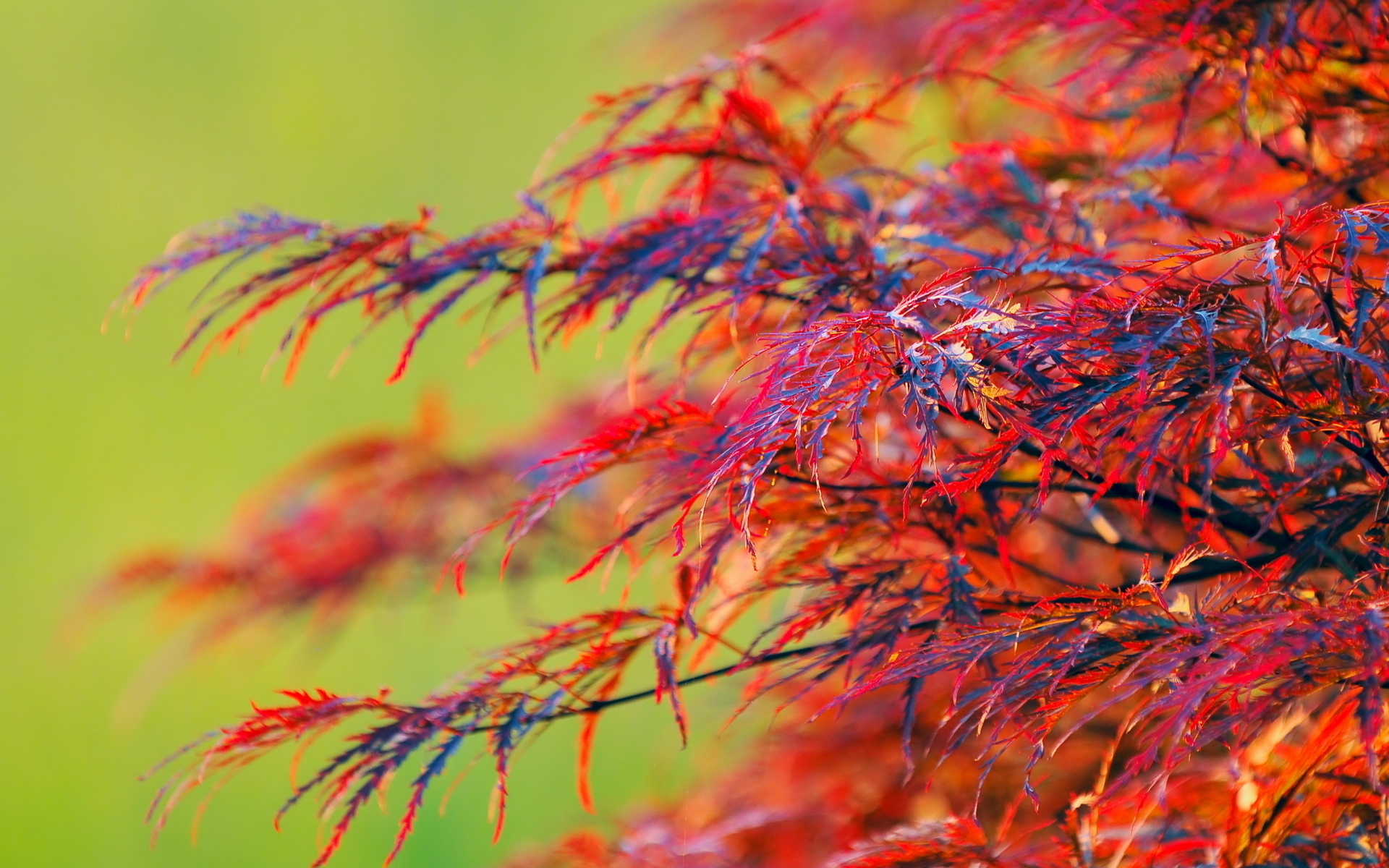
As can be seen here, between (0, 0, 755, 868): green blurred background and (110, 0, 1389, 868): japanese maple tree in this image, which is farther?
(0, 0, 755, 868): green blurred background

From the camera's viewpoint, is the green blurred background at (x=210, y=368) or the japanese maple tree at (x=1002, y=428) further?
the green blurred background at (x=210, y=368)

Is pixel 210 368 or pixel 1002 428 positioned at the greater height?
pixel 210 368

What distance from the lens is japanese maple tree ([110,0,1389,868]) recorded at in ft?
1.84

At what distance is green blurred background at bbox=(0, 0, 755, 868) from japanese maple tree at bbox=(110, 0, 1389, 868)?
1.73 m

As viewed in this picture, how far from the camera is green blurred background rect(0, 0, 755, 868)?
3.04 metres

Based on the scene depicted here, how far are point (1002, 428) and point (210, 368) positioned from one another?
13.4 ft

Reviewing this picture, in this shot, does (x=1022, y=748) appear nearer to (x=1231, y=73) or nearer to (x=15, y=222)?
(x=1231, y=73)

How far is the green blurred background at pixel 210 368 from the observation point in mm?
3041

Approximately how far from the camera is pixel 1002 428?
587 millimetres

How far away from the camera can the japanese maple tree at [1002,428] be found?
562mm

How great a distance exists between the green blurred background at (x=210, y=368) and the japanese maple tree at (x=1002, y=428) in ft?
5.66

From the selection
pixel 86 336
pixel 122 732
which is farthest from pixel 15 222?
pixel 122 732

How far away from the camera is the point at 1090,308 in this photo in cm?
58

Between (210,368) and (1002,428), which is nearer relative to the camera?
(1002,428)
